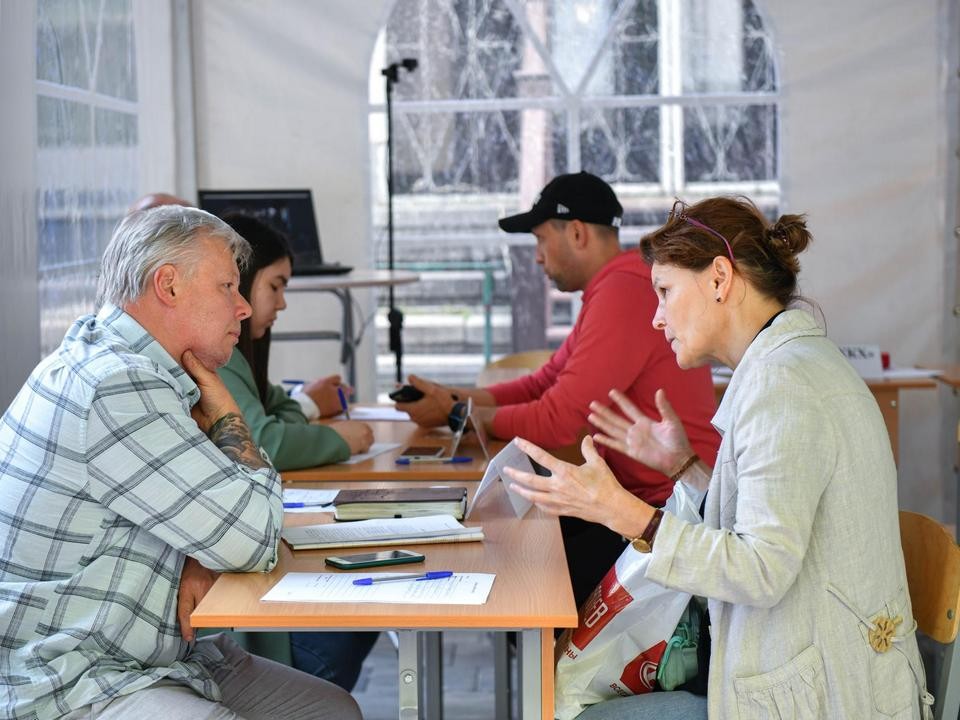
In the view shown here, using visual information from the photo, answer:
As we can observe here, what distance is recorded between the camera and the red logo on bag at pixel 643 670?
184 centimetres

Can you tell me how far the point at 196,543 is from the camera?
1.76m

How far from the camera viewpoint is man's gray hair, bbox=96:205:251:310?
1.92m

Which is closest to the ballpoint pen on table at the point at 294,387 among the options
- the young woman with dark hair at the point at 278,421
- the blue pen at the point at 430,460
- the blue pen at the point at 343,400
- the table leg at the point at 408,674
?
the blue pen at the point at 343,400

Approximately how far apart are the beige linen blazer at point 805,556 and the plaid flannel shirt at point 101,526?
672 mm

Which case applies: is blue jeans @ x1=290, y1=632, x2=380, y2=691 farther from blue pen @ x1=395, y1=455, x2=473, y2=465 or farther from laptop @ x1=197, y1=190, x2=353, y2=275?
laptop @ x1=197, y1=190, x2=353, y2=275

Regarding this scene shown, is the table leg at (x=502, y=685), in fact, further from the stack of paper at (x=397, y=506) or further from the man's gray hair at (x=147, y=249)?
the man's gray hair at (x=147, y=249)

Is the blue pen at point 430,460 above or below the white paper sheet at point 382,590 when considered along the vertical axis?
above

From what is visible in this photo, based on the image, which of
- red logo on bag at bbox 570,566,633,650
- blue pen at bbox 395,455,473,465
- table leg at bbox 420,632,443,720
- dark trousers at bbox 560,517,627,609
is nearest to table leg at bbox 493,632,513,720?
table leg at bbox 420,632,443,720

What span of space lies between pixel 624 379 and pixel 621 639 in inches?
40.7

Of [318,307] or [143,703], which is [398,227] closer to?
[318,307]

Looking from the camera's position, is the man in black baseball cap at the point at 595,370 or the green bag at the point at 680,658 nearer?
the green bag at the point at 680,658

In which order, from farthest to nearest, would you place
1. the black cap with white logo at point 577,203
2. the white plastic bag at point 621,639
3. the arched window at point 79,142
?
the arched window at point 79,142, the black cap with white logo at point 577,203, the white plastic bag at point 621,639

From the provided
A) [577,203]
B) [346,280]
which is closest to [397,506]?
[577,203]

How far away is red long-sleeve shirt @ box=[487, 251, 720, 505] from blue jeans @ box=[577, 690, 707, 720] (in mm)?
873
